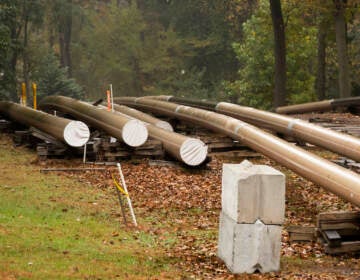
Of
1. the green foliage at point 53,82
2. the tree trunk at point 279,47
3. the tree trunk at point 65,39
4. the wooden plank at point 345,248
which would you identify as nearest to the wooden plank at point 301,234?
the wooden plank at point 345,248

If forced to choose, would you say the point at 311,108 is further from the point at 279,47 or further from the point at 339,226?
the point at 339,226

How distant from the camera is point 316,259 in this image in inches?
408

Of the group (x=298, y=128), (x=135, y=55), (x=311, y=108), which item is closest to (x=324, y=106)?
(x=311, y=108)

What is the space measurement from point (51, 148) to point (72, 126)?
121 centimetres

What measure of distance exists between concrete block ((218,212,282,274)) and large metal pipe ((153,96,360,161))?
558 cm

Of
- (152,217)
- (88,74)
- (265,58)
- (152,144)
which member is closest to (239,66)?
(88,74)

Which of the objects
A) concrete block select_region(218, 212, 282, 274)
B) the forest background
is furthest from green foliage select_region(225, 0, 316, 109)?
concrete block select_region(218, 212, 282, 274)

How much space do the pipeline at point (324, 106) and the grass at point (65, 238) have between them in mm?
11991

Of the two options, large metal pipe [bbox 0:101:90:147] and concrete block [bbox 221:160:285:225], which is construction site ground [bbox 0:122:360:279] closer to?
large metal pipe [bbox 0:101:90:147]

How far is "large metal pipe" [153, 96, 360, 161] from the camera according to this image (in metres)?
14.9

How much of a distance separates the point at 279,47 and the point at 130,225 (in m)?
17.7

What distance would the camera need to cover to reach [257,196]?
376 inches

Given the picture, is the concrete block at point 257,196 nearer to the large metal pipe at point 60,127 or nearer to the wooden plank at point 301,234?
the wooden plank at point 301,234

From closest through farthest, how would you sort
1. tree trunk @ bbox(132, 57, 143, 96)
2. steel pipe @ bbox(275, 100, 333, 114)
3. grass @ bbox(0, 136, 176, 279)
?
grass @ bbox(0, 136, 176, 279)
steel pipe @ bbox(275, 100, 333, 114)
tree trunk @ bbox(132, 57, 143, 96)
